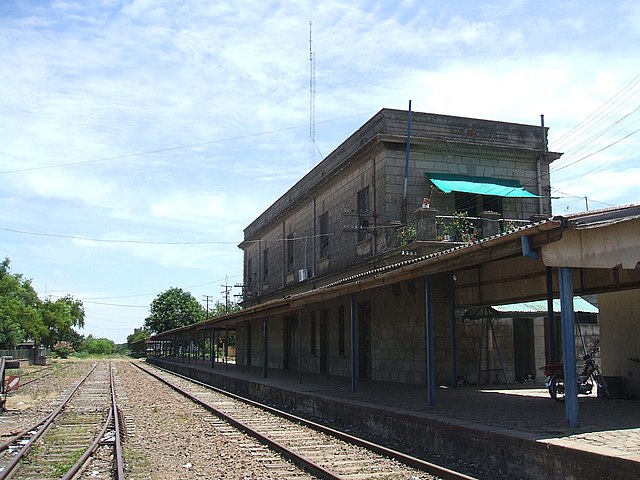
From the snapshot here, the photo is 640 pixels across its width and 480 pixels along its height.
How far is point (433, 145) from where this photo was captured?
1800cm

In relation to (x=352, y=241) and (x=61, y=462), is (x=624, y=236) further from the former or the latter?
(x=352, y=241)

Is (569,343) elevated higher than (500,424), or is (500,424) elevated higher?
(569,343)

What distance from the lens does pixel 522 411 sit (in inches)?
385

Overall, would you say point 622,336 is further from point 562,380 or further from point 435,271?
point 435,271

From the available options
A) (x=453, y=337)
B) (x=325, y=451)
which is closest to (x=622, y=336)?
(x=453, y=337)

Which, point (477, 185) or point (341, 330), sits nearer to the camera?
point (477, 185)

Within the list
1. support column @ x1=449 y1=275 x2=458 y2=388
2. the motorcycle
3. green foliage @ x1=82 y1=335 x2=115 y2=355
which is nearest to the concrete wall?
the motorcycle

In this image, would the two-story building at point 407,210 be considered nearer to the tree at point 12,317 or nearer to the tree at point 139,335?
the tree at point 12,317

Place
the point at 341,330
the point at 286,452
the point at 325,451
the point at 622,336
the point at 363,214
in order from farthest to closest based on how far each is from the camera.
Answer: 1. the point at 341,330
2. the point at 363,214
3. the point at 622,336
4. the point at 325,451
5. the point at 286,452

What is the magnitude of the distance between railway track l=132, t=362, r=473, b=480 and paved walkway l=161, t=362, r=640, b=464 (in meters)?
1.00

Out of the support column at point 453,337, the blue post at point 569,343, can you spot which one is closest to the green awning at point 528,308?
the support column at point 453,337

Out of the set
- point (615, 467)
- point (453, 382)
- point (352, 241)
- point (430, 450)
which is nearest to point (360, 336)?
point (352, 241)

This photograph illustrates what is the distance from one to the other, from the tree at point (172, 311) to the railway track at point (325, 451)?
63422 mm

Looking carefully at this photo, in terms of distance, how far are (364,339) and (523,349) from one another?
4.85 metres
